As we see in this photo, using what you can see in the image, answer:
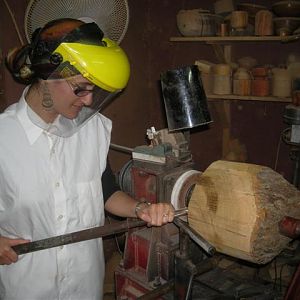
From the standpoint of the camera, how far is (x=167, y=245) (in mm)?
2061

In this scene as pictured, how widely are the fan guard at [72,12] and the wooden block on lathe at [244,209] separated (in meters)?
0.85

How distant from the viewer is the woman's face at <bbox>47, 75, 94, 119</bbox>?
1.28 meters

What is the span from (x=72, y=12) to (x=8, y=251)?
1.01 meters

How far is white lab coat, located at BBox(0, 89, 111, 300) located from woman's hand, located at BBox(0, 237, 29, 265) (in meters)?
0.06

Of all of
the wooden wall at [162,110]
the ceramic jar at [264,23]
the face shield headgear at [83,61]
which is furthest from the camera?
the wooden wall at [162,110]

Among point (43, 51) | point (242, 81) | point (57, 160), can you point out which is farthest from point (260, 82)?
point (43, 51)

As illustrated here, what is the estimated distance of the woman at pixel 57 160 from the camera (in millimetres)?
1259

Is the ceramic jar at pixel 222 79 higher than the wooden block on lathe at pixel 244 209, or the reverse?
the ceramic jar at pixel 222 79

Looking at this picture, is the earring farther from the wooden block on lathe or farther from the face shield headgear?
the wooden block on lathe

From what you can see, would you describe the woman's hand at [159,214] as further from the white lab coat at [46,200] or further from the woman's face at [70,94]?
the woman's face at [70,94]

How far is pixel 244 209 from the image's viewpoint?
1.13 meters

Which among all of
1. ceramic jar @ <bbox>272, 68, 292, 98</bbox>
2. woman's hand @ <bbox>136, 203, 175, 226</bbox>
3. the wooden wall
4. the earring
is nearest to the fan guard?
the earring

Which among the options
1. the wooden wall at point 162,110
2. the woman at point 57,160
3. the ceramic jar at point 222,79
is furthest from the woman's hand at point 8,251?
the ceramic jar at point 222,79

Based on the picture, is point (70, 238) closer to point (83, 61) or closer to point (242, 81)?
point (83, 61)
